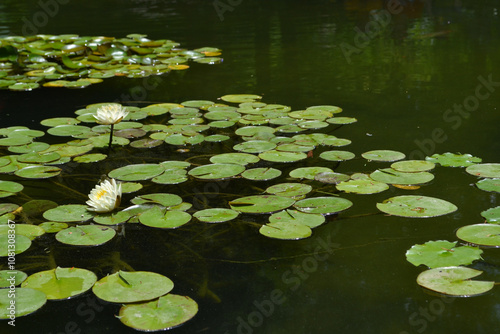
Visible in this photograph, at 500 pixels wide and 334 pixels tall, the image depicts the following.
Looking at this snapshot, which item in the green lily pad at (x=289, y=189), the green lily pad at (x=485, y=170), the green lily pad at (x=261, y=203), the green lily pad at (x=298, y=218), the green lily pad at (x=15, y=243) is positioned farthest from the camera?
the green lily pad at (x=485, y=170)

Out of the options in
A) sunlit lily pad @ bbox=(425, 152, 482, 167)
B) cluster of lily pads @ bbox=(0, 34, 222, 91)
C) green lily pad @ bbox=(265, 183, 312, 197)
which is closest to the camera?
green lily pad @ bbox=(265, 183, 312, 197)

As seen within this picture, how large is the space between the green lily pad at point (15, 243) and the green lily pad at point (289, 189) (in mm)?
917

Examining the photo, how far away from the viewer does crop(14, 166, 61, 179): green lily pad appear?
247 cm

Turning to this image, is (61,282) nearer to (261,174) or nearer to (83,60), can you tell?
(261,174)

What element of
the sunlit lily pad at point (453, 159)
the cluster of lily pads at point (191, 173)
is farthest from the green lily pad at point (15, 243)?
the sunlit lily pad at point (453, 159)

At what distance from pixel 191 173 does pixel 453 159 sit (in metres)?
1.18

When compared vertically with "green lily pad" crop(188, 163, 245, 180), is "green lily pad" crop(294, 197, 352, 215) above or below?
below

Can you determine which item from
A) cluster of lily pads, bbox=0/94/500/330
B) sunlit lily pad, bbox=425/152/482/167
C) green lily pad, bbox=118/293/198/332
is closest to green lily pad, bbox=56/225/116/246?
cluster of lily pads, bbox=0/94/500/330

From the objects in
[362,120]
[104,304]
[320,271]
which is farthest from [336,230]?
[362,120]

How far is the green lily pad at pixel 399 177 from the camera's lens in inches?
89.9

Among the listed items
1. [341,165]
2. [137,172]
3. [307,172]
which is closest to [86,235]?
[137,172]

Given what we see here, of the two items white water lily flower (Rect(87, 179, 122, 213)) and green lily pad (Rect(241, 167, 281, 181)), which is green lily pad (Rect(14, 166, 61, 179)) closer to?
white water lily flower (Rect(87, 179, 122, 213))

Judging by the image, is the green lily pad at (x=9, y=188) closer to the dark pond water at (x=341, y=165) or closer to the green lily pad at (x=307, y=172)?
the dark pond water at (x=341, y=165)

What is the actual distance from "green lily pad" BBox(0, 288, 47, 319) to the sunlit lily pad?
1748 mm
